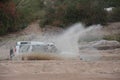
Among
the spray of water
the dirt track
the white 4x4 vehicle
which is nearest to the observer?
the dirt track

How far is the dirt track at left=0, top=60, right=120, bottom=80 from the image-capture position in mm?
20062

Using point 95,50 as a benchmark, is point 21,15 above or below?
above

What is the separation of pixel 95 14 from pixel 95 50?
17.8 m

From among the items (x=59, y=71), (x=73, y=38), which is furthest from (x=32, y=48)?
(x=73, y=38)

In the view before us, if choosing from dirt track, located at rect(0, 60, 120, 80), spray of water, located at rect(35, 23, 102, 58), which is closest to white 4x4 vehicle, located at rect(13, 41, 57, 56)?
spray of water, located at rect(35, 23, 102, 58)

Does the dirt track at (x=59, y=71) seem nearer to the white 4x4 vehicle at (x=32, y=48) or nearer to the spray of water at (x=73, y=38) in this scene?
the white 4x4 vehicle at (x=32, y=48)

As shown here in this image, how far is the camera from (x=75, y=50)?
37.3 m

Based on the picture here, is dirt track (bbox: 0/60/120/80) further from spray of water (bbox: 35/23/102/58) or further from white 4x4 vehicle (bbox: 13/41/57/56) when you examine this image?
spray of water (bbox: 35/23/102/58)

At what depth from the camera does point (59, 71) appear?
21.9 meters

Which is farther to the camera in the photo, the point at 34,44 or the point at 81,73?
the point at 34,44

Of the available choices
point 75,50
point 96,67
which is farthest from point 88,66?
point 75,50

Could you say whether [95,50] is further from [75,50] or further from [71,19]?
[71,19]

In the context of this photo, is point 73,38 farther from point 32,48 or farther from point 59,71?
point 59,71

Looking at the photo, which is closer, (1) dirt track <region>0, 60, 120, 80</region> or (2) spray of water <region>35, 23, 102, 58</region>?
(1) dirt track <region>0, 60, 120, 80</region>
